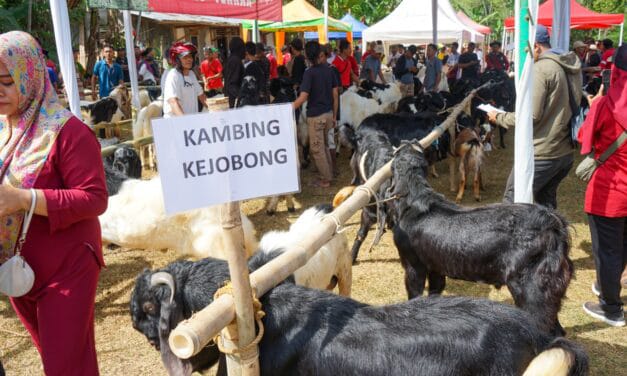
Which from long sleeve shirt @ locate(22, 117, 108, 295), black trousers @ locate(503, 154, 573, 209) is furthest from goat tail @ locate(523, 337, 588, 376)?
black trousers @ locate(503, 154, 573, 209)

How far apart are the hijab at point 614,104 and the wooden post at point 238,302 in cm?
303

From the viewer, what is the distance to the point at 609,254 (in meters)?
3.79

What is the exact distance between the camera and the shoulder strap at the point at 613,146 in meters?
3.54

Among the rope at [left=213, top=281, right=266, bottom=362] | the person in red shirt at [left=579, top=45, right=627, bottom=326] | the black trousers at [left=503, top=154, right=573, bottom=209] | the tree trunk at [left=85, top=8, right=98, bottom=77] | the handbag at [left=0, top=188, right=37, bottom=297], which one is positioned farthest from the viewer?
the tree trunk at [left=85, top=8, right=98, bottom=77]

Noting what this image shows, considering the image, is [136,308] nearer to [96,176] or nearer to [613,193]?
[96,176]

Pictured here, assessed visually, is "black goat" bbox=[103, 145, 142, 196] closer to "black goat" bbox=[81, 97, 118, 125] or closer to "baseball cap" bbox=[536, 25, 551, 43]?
"black goat" bbox=[81, 97, 118, 125]

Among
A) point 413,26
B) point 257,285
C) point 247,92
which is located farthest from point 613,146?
Answer: point 413,26

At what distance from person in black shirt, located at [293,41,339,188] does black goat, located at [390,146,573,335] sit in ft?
13.3

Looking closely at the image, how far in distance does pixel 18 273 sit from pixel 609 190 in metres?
3.78

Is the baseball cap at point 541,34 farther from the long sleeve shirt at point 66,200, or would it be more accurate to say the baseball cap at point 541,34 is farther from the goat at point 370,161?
the long sleeve shirt at point 66,200

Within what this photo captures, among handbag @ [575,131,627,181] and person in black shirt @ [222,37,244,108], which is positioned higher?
person in black shirt @ [222,37,244,108]

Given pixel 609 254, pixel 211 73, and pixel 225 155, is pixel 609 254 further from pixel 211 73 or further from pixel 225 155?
pixel 211 73

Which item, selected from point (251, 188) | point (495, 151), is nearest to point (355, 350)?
point (251, 188)

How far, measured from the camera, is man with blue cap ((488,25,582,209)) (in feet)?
13.5
